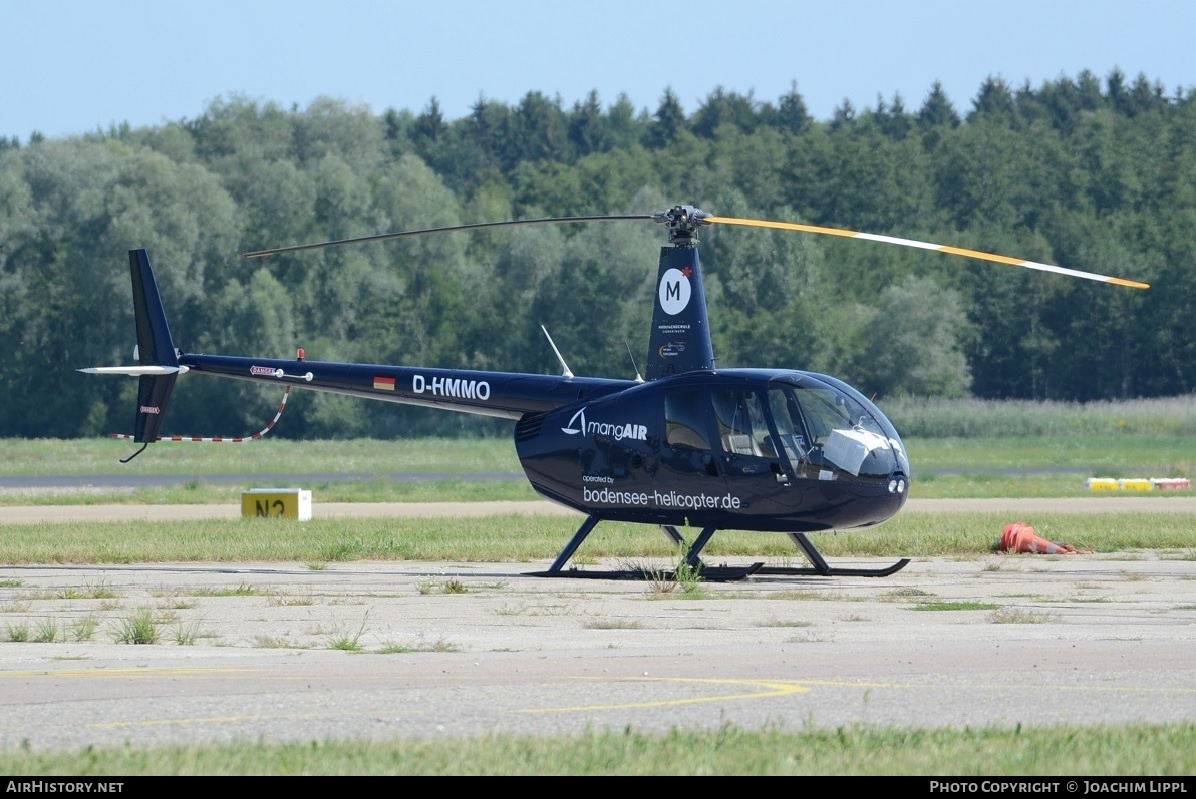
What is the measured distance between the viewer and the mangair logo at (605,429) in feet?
62.7

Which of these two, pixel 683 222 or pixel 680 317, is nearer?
pixel 683 222

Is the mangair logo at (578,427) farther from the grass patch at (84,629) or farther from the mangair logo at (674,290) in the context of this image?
the grass patch at (84,629)

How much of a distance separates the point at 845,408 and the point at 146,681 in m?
9.47

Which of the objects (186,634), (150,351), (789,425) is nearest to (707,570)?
(789,425)

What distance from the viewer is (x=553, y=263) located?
271 feet

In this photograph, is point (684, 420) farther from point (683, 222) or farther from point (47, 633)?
point (47, 633)

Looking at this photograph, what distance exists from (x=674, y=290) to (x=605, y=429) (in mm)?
1772

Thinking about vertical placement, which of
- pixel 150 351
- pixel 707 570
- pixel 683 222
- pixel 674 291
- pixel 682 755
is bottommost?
pixel 707 570

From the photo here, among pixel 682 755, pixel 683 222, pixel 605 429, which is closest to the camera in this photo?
pixel 682 755

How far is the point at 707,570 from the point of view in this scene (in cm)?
1923

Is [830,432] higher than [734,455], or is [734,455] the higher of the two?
[830,432]

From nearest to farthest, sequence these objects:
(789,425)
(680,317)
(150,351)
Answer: (789,425) → (680,317) → (150,351)

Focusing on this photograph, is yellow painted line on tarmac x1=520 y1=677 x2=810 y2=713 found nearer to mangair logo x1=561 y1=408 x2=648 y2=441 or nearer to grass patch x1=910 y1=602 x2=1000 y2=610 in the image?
grass patch x1=910 y1=602 x2=1000 y2=610
